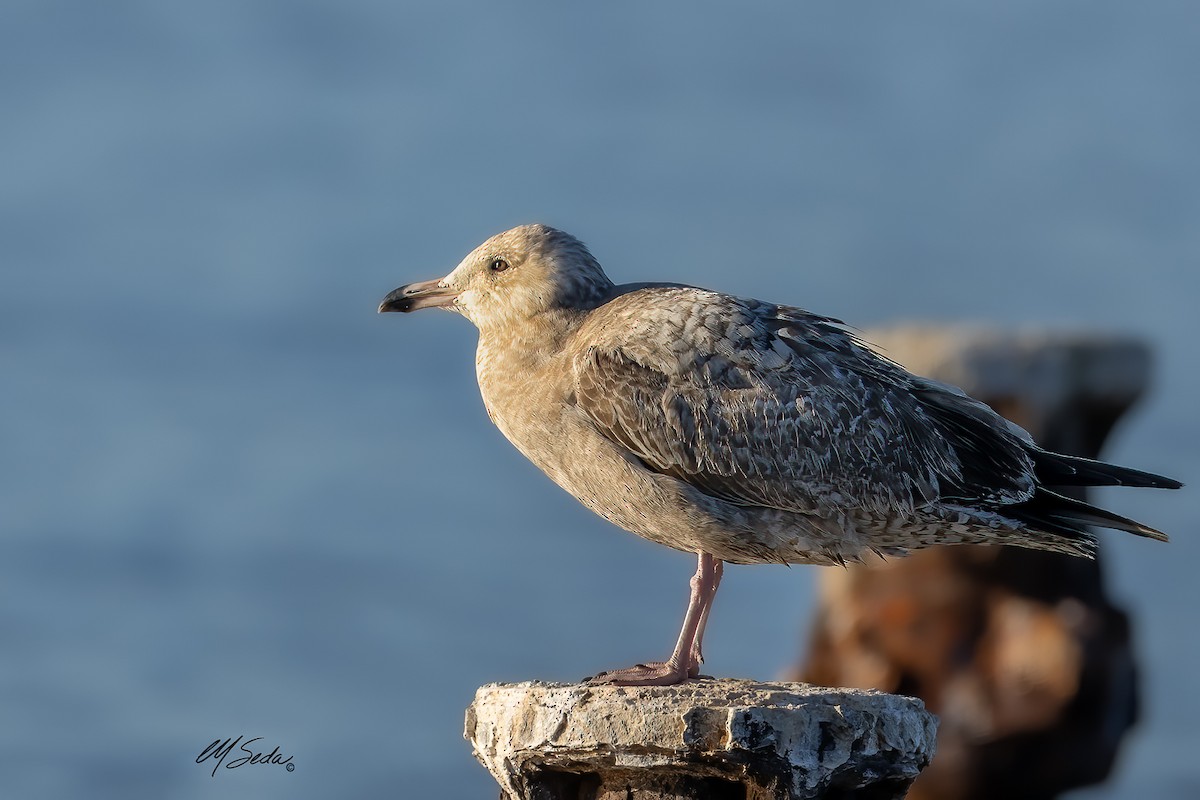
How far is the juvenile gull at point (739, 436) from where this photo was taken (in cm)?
819

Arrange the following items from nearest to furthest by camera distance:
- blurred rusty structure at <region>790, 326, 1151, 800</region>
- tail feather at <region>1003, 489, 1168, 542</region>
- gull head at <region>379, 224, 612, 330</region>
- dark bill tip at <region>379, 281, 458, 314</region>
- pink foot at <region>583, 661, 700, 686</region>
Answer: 1. pink foot at <region>583, 661, 700, 686</region>
2. tail feather at <region>1003, 489, 1168, 542</region>
3. gull head at <region>379, 224, 612, 330</region>
4. dark bill tip at <region>379, 281, 458, 314</region>
5. blurred rusty structure at <region>790, 326, 1151, 800</region>

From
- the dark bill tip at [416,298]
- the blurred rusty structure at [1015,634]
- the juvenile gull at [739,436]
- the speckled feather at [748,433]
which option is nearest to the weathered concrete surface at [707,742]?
the juvenile gull at [739,436]

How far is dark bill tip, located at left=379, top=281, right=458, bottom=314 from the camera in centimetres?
944

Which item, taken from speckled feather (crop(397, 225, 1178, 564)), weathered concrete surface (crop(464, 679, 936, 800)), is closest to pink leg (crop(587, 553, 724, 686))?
speckled feather (crop(397, 225, 1178, 564))

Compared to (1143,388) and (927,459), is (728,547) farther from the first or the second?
(1143,388)

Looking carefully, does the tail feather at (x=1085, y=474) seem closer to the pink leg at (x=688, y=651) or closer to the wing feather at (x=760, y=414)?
the wing feather at (x=760, y=414)

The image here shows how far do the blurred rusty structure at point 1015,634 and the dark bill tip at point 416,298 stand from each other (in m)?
16.4

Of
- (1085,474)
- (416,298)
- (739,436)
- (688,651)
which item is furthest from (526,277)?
(1085,474)

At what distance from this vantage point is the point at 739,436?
818cm

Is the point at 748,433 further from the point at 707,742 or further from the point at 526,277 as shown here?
the point at 707,742

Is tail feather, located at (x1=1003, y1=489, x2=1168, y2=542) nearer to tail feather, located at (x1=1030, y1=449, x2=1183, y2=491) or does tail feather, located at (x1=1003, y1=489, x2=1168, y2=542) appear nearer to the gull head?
tail feather, located at (x1=1030, y1=449, x2=1183, y2=491)

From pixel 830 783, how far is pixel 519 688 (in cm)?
152

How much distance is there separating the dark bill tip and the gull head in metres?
0.17

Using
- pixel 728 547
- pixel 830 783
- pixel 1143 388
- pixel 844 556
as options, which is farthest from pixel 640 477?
pixel 1143 388
